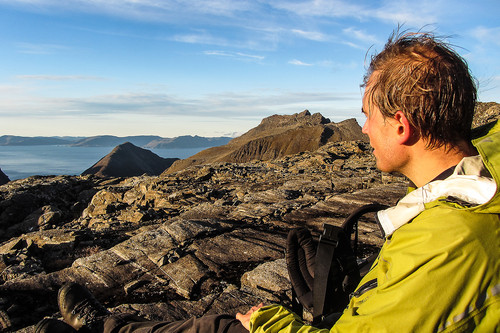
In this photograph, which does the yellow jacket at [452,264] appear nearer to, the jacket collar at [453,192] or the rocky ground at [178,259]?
the jacket collar at [453,192]

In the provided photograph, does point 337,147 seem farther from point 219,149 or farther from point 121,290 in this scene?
point 219,149

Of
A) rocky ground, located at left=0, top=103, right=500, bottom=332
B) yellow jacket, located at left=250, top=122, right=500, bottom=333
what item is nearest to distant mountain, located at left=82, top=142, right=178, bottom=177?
rocky ground, located at left=0, top=103, right=500, bottom=332

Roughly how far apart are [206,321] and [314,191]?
13503 mm

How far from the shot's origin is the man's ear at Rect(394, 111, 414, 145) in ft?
8.19

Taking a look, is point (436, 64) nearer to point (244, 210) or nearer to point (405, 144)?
point (405, 144)

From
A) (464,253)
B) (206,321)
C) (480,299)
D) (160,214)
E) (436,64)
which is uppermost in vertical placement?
(436,64)

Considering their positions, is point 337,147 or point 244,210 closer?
point 244,210

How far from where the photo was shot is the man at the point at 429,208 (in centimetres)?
184

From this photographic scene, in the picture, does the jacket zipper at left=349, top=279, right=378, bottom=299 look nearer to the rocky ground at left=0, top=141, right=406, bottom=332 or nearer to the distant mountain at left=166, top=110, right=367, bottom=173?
the rocky ground at left=0, top=141, right=406, bottom=332

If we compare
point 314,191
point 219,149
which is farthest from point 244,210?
point 219,149

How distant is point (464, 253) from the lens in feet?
5.99

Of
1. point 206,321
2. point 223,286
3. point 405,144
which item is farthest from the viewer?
point 223,286

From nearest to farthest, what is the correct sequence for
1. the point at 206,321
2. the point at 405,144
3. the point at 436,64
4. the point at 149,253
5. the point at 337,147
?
the point at 436,64 < the point at 405,144 < the point at 206,321 < the point at 149,253 < the point at 337,147

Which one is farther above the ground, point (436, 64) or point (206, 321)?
point (436, 64)
